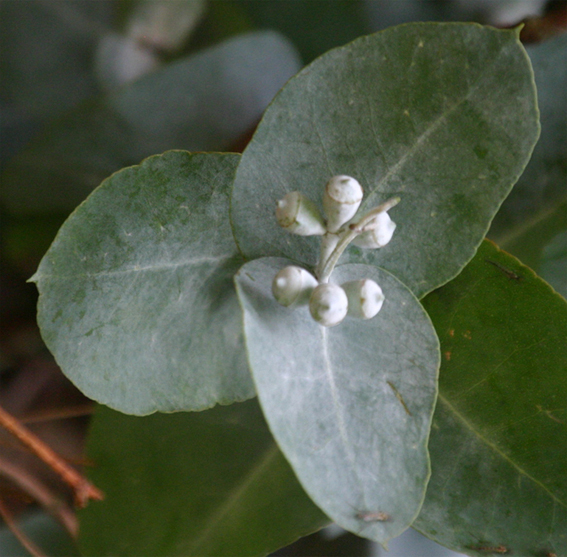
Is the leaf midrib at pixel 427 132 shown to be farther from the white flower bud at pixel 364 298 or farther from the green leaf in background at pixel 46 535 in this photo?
the green leaf in background at pixel 46 535

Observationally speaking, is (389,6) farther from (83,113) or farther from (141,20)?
(83,113)

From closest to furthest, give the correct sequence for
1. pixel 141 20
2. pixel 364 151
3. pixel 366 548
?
pixel 364 151, pixel 366 548, pixel 141 20

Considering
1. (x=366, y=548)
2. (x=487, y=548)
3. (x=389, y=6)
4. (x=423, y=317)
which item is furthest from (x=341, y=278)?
(x=389, y=6)

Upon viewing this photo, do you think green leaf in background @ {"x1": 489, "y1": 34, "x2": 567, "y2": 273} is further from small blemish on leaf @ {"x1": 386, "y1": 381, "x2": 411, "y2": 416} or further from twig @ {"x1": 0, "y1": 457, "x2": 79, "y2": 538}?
twig @ {"x1": 0, "y1": 457, "x2": 79, "y2": 538}

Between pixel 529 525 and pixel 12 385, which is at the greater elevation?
pixel 529 525

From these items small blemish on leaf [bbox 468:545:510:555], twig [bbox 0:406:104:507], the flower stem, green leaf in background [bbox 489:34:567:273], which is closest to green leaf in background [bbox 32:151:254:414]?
the flower stem

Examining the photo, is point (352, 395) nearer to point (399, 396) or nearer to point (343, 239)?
point (399, 396)

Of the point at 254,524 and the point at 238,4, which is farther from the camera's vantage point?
the point at 238,4
